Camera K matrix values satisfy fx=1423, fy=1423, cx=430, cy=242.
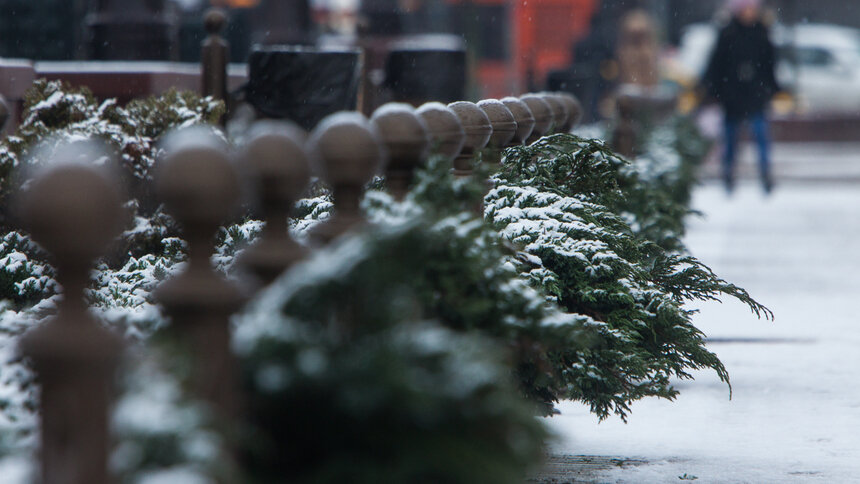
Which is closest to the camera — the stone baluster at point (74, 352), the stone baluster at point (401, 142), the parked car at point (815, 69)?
the stone baluster at point (74, 352)

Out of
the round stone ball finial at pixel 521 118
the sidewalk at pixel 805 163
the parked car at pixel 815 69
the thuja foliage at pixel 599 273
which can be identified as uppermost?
the round stone ball finial at pixel 521 118

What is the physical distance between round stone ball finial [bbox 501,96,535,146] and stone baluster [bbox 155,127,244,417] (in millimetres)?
2649

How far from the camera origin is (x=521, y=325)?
2.80 m

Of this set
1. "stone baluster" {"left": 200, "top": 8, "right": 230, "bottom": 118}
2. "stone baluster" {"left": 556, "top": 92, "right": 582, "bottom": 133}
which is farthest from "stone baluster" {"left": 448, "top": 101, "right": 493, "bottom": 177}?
"stone baluster" {"left": 200, "top": 8, "right": 230, "bottom": 118}

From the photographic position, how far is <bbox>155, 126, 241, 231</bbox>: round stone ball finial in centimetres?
211

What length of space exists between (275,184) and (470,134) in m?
1.48

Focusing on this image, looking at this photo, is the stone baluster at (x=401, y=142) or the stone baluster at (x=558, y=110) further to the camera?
the stone baluster at (x=558, y=110)

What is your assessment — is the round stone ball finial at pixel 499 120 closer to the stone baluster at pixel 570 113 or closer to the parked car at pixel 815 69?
the stone baluster at pixel 570 113

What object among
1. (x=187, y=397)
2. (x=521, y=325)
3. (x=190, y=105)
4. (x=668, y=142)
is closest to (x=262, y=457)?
(x=187, y=397)

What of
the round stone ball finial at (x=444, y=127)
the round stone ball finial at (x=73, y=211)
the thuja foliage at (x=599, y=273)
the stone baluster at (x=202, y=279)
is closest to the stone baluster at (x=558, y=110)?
the thuja foliage at (x=599, y=273)

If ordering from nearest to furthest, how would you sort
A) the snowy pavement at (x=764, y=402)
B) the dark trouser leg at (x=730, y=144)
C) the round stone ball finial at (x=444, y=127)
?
the round stone ball finial at (x=444, y=127) < the snowy pavement at (x=764, y=402) < the dark trouser leg at (x=730, y=144)

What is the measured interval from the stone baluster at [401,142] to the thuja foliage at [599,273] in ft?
3.16

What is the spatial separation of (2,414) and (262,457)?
440mm

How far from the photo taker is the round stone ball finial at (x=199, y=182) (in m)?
2.11
